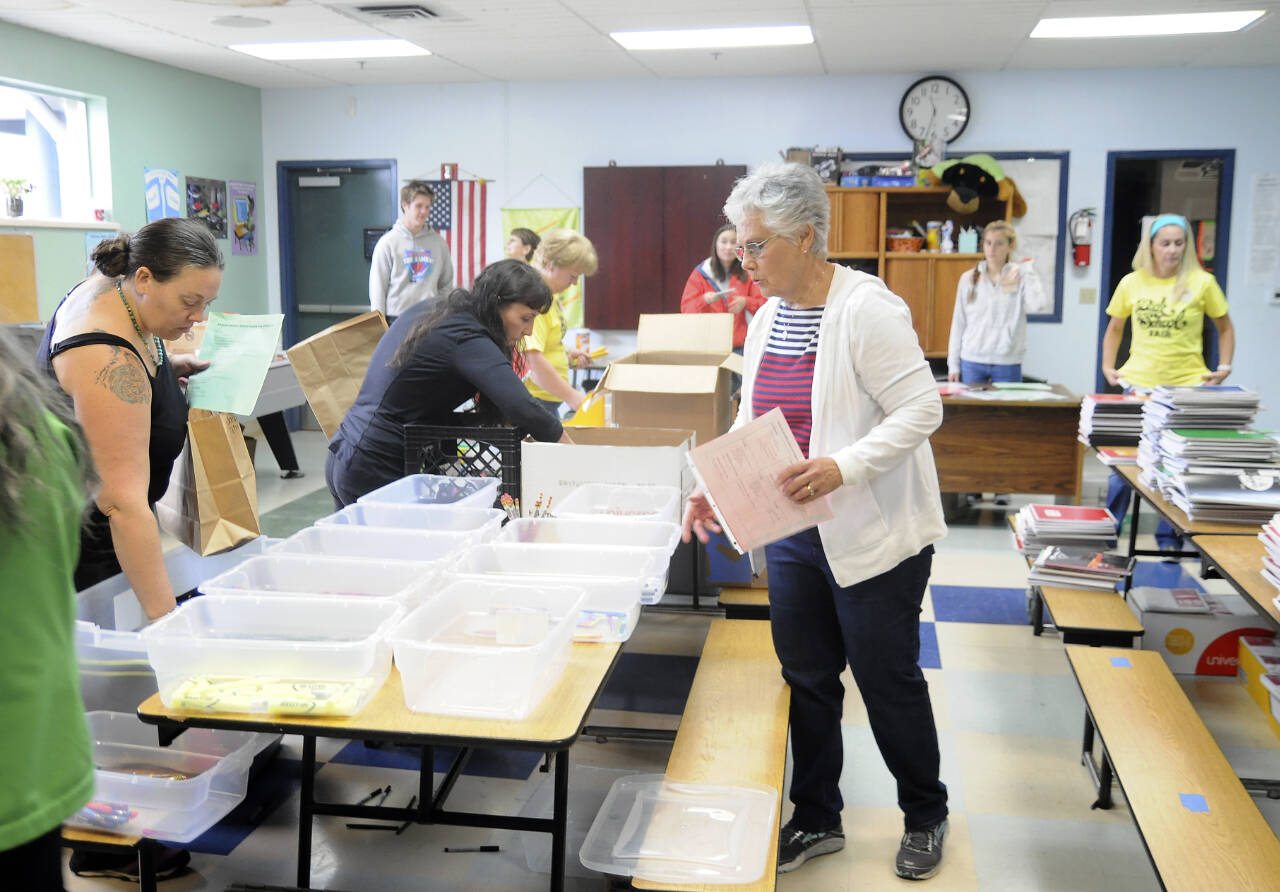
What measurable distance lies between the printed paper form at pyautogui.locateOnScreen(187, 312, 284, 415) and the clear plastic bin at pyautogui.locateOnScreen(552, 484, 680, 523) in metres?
0.81

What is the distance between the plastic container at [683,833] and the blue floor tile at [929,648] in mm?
1839

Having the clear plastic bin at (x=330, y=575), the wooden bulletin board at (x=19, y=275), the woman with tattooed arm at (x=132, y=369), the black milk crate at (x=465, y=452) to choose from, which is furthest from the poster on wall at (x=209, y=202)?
the clear plastic bin at (x=330, y=575)

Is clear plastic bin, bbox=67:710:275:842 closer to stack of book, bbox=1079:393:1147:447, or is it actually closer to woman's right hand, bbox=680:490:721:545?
woman's right hand, bbox=680:490:721:545

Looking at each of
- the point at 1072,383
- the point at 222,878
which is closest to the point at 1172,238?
the point at 1072,383

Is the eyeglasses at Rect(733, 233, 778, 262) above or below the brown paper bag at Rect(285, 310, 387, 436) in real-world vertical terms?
above

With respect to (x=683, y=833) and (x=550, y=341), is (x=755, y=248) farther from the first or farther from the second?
(x=550, y=341)

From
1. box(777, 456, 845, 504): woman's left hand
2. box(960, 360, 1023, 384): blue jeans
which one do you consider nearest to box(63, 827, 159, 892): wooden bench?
box(777, 456, 845, 504): woman's left hand

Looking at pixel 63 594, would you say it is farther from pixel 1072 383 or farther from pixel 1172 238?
pixel 1072 383

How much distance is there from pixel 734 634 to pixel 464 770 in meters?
0.88

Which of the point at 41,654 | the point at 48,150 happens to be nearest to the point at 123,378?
the point at 41,654

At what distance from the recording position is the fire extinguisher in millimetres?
8109

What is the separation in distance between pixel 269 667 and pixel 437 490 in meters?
1.05

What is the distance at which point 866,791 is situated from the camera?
3.10m

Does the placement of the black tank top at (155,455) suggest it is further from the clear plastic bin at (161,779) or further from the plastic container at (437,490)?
the plastic container at (437,490)
